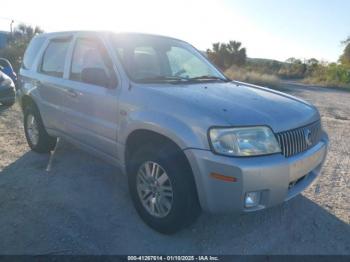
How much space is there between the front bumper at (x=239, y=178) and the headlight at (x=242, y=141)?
5 centimetres

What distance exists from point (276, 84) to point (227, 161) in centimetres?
2027

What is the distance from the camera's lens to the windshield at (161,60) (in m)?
3.18

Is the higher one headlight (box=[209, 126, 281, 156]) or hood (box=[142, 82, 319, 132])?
hood (box=[142, 82, 319, 132])

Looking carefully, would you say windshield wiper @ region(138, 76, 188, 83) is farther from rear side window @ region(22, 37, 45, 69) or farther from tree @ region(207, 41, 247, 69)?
tree @ region(207, 41, 247, 69)

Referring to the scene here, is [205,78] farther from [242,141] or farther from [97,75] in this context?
[242,141]

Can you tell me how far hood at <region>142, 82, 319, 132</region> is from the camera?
2.44 metres

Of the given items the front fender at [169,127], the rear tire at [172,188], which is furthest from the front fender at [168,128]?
the rear tire at [172,188]

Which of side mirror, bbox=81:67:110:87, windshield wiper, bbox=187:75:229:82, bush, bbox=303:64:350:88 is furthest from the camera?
bush, bbox=303:64:350:88

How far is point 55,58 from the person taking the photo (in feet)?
13.8

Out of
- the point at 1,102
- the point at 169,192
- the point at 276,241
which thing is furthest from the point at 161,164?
the point at 1,102

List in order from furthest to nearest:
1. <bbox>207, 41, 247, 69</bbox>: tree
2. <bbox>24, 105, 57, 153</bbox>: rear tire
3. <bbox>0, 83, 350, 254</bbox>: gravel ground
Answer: <bbox>207, 41, 247, 69</bbox>: tree
<bbox>24, 105, 57, 153</bbox>: rear tire
<bbox>0, 83, 350, 254</bbox>: gravel ground

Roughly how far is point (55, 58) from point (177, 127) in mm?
2600

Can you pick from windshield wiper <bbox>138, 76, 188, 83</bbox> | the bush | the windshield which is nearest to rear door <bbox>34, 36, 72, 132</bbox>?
the windshield

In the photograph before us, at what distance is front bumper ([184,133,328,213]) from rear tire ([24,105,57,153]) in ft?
9.99
